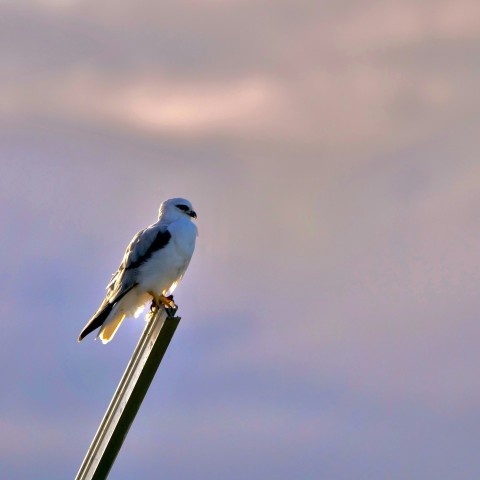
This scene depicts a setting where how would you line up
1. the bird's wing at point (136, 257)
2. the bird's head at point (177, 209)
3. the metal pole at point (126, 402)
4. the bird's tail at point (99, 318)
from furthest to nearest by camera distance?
1. the bird's head at point (177, 209)
2. the bird's wing at point (136, 257)
3. the bird's tail at point (99, 318)
4. the metal pole at point (126, 402)

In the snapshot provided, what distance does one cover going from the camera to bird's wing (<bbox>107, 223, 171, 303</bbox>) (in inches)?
449

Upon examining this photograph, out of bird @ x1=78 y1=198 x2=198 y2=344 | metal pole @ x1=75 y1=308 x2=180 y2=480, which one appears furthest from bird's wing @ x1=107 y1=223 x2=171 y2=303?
metal pole @ x1=75 y1=308 x2=180 y2=480

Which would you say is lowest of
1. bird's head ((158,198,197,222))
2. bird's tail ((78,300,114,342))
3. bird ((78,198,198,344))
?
bird's tail ((78,300,114,342))

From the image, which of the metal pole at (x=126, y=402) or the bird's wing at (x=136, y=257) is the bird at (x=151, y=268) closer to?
the bird's wing at (x=136, y=257)

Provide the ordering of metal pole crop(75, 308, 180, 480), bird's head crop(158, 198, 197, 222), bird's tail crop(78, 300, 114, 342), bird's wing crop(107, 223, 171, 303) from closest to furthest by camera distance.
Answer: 1. metal pole crop(75, 308, 180, 480)
2. bird's tail crop(78, 300, 114, 342)
3. bird's wing crop(107, 223, 171, 303)
4. bird's head crop(158, 198, 197, 222)

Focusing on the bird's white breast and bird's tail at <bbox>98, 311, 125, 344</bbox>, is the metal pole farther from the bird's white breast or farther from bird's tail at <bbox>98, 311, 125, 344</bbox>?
the bird's white breast

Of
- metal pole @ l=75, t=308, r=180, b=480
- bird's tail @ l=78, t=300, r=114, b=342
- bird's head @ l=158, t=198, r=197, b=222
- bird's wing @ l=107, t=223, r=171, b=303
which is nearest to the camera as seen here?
metal pole @ l=75, t=308, r=180, b=480

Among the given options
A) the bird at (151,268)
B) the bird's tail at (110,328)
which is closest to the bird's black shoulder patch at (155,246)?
the bird at (151,268)

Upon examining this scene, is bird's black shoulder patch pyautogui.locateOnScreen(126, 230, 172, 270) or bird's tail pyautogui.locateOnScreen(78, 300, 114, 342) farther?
bird's black shoulder patch pyautogui.locateOnScreen(126, 230, 172, 270)

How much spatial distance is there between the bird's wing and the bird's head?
294mm

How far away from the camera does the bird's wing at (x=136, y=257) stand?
37.4 ft

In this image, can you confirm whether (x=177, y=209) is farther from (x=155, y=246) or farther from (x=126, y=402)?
(x=126, y=402)

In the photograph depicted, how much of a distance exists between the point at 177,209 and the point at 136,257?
3.30ft

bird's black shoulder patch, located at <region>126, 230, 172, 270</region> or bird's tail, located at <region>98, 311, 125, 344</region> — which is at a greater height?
bird's black shoulder patch, located at <region>126, 230, 172, 270</region>
